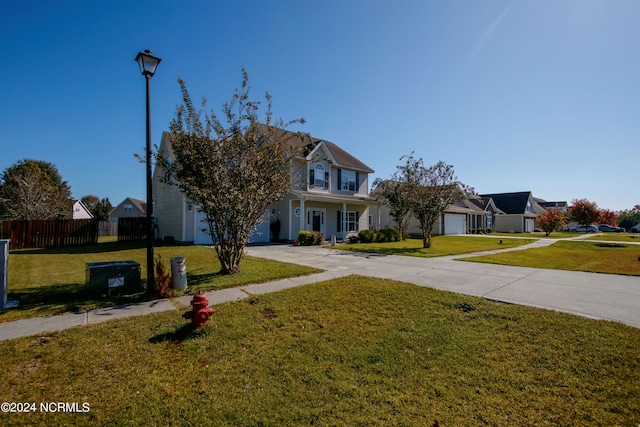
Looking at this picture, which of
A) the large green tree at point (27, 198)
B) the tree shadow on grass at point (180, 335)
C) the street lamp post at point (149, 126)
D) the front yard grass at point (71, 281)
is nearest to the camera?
the tree shadow on grass at point (180, 335)

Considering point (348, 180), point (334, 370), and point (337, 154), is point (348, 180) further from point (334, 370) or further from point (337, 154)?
point (334, 370)

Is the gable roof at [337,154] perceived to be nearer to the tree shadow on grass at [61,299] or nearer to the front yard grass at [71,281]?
the front yard grass at [71,281]

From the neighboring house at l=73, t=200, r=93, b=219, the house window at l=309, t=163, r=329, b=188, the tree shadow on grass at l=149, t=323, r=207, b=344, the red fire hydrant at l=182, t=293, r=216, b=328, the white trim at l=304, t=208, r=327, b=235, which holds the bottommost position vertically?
the tree shadow on grass at l=149, t=323, r=207, b=344

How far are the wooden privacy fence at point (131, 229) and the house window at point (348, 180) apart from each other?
1504 cm

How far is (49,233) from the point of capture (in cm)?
1703

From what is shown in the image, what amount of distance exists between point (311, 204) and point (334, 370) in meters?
18.2

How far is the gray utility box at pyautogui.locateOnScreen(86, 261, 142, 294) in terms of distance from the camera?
20.2 ft

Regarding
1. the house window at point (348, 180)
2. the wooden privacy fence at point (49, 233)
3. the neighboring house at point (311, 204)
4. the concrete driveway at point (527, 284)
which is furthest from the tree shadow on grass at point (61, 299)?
the house window at point (348, 180)

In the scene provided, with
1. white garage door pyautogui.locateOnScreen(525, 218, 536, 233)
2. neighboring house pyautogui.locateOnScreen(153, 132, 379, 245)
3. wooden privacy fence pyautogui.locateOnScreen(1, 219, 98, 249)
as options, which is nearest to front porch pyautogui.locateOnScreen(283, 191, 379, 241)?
neighboring house pyautogui.locateOnScreen(153, 132, 379, 245)

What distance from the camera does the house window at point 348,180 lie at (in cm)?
2398

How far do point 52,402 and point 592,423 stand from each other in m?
4.98

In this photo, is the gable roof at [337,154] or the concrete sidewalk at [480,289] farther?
the gable roof at [337,154]

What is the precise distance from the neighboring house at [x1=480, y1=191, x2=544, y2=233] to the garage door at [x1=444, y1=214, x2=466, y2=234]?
13.9 metres

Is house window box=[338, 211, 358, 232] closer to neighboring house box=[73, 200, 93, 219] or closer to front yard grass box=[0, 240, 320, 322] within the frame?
front yard grass box=[0, 240, 320, 322]
